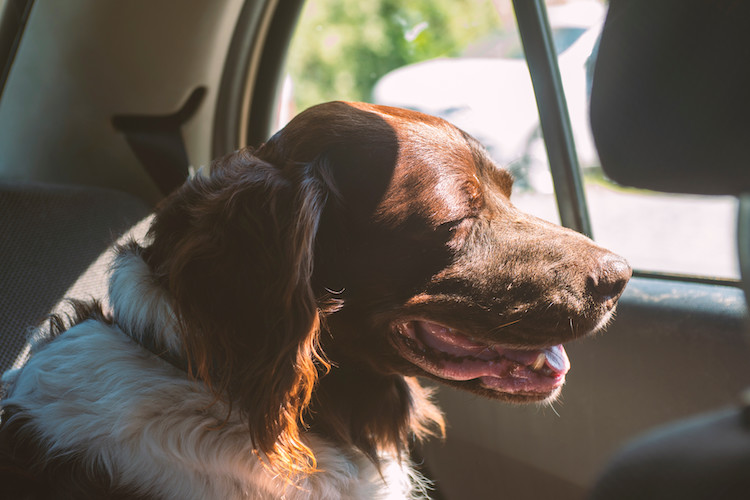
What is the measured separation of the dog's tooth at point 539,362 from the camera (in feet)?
5.46

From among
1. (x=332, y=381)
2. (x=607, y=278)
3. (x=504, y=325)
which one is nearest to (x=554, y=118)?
(x=607, y=278)

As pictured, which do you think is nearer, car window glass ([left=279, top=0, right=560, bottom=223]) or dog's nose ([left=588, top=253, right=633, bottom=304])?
dog's nose ([left=588, top=253, right=633, bottom=304])

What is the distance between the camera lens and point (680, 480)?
2.33ft

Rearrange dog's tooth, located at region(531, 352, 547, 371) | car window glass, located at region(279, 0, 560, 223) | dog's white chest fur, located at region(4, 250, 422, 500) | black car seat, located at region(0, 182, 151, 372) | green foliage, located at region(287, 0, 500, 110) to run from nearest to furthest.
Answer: dog's white chest fur, located at region(4, 250, 422, 500) < dog's tooth, located at region(531, 352, 547, 371) < black car seat, located at region(0, 182, 151, 372) < car window glass, located at region(279, 0, 560, 223) < green foliage, located at region(287, 0, 500, 110)

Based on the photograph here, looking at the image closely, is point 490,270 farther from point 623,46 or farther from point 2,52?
point 2,52

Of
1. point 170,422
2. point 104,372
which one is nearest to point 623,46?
point 170,422

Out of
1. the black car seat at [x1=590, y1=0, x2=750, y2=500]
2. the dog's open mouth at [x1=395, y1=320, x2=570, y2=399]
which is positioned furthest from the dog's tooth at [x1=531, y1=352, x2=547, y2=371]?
the black car seat at [x1=590, y1=0, x2=750, y2=500]

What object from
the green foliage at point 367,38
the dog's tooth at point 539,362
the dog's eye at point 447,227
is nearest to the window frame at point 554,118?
the green foliage at point 367,38

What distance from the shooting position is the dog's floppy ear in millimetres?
1448

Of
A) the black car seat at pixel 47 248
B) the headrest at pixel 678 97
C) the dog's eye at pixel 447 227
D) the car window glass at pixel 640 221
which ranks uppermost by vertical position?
the headrest at pixel 678 97

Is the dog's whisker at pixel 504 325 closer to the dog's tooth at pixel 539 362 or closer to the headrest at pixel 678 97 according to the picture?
the dog's tooth at pixel 539 362

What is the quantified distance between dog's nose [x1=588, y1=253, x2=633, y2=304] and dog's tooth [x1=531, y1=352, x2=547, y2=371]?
0.24m

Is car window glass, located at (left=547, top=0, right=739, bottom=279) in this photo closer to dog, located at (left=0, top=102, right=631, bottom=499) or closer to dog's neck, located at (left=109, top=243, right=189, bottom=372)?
dog, located at (left=0, top=102, right=631, bottom=499)

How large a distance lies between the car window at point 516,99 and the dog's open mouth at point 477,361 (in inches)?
20.1
